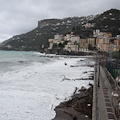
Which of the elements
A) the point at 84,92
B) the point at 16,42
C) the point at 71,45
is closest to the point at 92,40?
the point at 71,45

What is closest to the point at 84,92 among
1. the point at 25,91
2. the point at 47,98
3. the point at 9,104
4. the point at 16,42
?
the point at 47,98

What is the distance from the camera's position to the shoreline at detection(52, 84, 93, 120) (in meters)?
6.55

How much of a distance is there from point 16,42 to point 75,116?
578 feet

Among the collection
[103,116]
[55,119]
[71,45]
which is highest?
[71,45]

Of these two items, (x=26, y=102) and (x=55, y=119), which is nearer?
(x=55, y=119)

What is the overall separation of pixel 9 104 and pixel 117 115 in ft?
19.8

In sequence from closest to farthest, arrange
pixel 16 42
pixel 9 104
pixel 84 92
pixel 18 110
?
pixel 18 110 → pixel 9 104 → pixel 84 92 → pixel 16 42

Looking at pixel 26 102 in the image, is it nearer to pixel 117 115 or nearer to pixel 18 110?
pixel 18 110

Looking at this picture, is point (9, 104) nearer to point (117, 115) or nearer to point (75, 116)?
point (75, 116)

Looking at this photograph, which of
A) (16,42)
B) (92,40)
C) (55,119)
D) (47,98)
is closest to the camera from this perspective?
(55,119)

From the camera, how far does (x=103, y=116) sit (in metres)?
5.91

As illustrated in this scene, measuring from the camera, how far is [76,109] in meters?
7.27

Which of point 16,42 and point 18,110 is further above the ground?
point 16,42

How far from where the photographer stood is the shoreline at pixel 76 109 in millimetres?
6547
